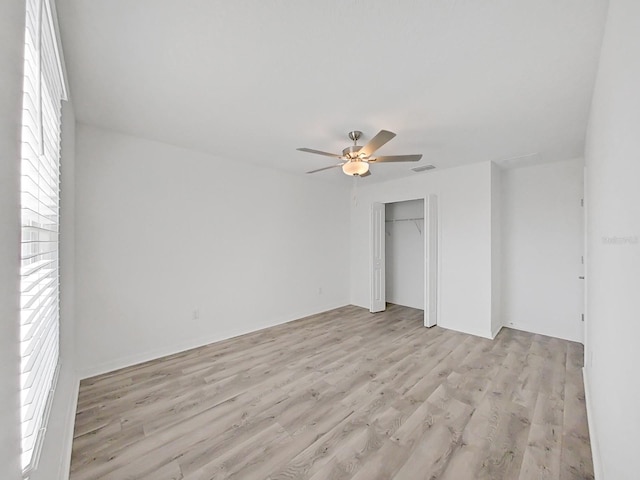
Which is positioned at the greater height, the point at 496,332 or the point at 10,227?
the point at 10,227

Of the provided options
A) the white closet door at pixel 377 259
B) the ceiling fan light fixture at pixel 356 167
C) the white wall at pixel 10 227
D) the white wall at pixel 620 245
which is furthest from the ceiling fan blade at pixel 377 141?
the white closet door at pixel 377 259

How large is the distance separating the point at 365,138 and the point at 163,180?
7.89 feet

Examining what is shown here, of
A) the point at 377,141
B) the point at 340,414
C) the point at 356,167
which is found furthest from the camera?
the point at 356,167

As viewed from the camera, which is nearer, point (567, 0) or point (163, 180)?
point (567, 0)

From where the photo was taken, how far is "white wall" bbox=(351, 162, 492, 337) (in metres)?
3.98

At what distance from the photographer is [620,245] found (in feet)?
3.90

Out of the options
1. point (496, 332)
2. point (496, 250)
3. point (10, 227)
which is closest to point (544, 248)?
point (496, 250)

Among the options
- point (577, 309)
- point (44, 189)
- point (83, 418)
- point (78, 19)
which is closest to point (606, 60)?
point (78, 19)

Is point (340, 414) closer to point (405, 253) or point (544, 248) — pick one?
point (544, 248)

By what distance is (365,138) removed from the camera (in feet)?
9.91

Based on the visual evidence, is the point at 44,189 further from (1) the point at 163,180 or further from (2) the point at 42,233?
(1) the point at 163,180

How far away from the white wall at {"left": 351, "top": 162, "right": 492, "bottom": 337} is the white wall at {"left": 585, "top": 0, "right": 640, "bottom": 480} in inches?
96.4

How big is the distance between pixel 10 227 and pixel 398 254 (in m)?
5.65

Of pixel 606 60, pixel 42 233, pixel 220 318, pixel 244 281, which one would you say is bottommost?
pixel 220 318
